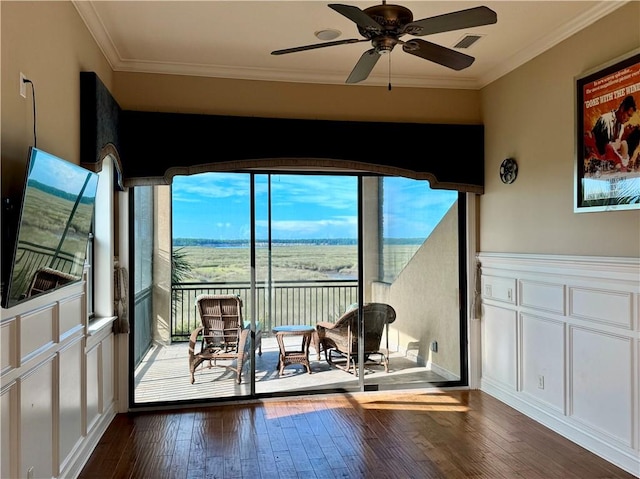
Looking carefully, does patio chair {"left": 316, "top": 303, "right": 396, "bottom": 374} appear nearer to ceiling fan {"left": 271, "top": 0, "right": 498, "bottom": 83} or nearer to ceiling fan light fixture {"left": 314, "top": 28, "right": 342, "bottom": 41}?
ceiling fan light fixture {"left": 314, "top": 28, "right": 342, "bottom": 41}

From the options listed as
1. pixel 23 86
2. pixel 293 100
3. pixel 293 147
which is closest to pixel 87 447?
pixel 23 86

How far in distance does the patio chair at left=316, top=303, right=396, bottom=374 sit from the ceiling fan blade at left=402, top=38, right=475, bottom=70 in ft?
8.60

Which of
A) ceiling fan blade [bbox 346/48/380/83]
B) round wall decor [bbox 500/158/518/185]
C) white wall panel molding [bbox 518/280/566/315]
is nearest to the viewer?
ceiling fan blade [bbox 346/48/380/83]

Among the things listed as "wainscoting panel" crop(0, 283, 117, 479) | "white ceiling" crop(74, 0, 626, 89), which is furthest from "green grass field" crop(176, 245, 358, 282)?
"white ceiling" crop(74, 0, 626, 89)

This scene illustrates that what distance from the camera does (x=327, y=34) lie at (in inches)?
145

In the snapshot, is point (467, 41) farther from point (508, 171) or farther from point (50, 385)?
point (50, 385)

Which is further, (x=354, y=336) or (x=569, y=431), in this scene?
(x=354, y=336)

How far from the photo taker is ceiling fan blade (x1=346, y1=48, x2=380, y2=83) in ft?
9.17

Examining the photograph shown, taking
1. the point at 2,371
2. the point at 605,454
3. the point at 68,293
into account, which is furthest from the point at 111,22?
the point at 605,454

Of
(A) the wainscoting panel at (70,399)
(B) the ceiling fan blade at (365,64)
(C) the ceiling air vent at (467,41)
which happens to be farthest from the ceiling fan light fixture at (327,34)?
(A) the wainscoting panel at (70,399)

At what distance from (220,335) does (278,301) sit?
0.62m

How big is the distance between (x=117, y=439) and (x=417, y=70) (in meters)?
4.00

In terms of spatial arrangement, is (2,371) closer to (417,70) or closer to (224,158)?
(224,158)

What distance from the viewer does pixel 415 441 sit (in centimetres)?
366
